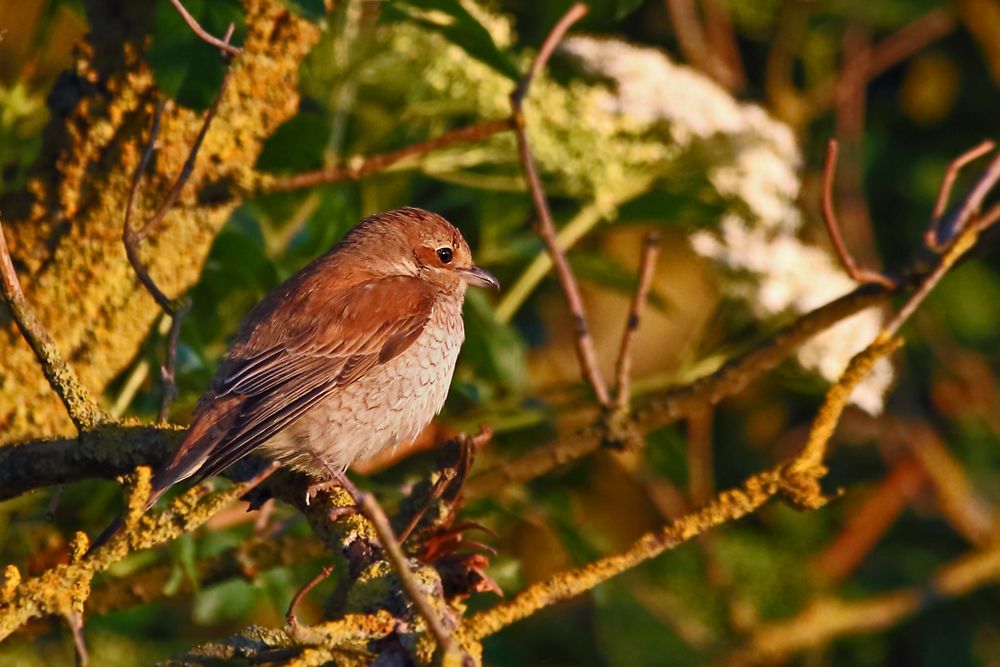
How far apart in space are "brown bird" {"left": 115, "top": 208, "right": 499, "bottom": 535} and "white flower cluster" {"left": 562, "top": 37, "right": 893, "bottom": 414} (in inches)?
35.3

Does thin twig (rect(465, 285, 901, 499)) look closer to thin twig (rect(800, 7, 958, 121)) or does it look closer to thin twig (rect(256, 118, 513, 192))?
thin twig (rect(256, 118, 513, 192))

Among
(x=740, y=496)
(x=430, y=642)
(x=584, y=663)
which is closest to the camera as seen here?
(x=430, y=642)

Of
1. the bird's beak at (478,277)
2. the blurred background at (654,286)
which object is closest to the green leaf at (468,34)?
the blurred background at (654,286)

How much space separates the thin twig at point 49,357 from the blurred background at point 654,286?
0.66m

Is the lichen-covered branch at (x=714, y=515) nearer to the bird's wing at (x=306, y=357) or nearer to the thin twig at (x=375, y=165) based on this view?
the bird's wing at (x=306, y=357)

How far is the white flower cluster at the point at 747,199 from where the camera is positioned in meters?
4.20

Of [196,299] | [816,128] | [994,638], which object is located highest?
[816,128]

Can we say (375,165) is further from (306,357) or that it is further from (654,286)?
(654,286)

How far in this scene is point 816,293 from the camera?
166 inches

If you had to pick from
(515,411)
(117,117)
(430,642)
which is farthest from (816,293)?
(430,642)

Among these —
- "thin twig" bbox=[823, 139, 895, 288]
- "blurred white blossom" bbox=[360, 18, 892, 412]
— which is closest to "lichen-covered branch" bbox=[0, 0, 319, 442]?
"blurred white blossom" bbox=[360, 18, 892, 412]

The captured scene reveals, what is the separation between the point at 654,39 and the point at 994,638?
345 cm

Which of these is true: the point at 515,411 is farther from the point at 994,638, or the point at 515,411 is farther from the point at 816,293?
the point at 994,638

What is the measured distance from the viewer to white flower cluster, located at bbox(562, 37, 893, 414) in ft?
13.8
